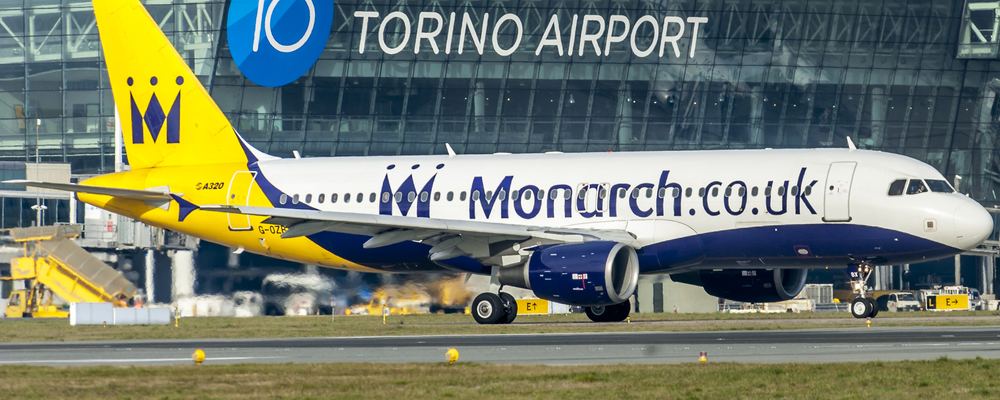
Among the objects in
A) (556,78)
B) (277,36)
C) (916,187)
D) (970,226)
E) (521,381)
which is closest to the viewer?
(521,381)

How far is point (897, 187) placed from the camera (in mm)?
26109

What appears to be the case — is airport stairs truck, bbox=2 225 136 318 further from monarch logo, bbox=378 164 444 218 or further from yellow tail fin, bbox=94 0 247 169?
monarch logo, bbox=378 164 444 218

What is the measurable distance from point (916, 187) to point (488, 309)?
1088 cm

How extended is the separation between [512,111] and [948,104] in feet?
88.0

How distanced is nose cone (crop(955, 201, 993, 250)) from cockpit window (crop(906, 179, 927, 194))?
89 centimetres

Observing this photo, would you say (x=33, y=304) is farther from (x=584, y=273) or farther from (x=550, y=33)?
(x=550, y=33)

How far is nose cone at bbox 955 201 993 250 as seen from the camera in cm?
2542

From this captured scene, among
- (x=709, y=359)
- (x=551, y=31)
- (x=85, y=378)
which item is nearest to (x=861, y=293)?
(x=709, y=359)

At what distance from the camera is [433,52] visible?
6619 cm

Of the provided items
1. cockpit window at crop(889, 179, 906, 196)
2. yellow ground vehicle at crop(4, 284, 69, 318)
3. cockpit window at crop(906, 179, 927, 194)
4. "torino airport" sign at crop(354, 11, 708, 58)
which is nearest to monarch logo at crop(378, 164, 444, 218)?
cockpit window at crop(889, 179, 906, 196)

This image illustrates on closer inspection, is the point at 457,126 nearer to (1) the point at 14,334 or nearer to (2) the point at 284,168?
(2) the point at 284,168

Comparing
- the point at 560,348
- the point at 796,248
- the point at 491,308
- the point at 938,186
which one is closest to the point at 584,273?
the point at 491,308

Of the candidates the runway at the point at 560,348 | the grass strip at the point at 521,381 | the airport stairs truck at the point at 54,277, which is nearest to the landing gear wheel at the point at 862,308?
the runway at the point at 560,348

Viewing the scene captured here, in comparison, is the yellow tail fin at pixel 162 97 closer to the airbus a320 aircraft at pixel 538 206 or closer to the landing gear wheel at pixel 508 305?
the airbus a320 aircraft at pixel 538 206
